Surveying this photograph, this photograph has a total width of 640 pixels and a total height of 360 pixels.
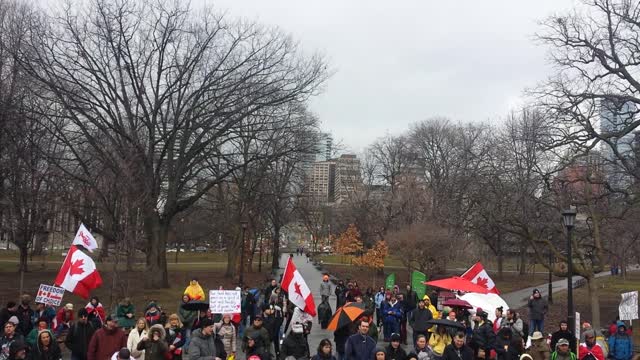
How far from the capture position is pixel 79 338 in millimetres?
10844

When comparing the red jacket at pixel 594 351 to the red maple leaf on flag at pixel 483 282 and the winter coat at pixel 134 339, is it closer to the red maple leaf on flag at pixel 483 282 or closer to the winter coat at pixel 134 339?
the red maple leaf on flag at pixel 483 282

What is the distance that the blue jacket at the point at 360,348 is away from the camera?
9664mm

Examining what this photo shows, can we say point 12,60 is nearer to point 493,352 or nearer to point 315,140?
point 315,140

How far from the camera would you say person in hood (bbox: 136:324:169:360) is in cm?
918

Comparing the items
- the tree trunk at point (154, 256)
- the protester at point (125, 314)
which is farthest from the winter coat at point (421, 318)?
the tree trunk at point (154, 256)

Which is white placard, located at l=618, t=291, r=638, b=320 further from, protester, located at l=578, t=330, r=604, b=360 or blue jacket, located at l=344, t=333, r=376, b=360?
blue jacket, located at l=344, t=333, r=376, b=360

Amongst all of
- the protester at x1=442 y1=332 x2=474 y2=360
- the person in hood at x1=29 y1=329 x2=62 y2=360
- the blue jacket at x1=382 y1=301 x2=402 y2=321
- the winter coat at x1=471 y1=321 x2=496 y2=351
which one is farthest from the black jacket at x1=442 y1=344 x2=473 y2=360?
the blue jacket at x1=382 y1=301 x2=402 y2=321

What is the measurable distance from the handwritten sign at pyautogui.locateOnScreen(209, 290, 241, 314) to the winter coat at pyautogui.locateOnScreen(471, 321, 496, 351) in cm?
480

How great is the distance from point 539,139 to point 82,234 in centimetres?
1689

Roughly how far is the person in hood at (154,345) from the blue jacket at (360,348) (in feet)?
9.12

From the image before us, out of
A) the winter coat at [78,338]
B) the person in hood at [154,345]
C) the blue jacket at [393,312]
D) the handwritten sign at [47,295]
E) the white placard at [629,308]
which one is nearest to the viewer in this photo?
the person in hood at [154,345]

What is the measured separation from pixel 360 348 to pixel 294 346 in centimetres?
145

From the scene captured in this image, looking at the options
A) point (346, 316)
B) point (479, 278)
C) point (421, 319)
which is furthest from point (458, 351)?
point (479, 278)

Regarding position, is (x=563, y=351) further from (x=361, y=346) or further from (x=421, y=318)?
(x=421, y=318)
